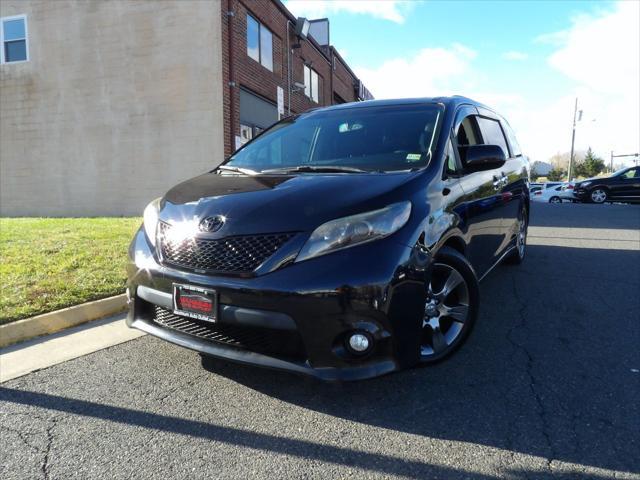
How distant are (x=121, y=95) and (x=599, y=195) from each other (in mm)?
19219

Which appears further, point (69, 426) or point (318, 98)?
point (318, 98)

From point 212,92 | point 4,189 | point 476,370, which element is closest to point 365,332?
point 476,370

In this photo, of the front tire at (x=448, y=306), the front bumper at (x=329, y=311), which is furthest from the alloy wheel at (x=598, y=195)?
the front bumper at (x=329, y=311)

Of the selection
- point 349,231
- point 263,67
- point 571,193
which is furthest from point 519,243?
point 571,193

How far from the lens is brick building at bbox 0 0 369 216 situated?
11805 mm

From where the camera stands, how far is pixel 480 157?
3.25m

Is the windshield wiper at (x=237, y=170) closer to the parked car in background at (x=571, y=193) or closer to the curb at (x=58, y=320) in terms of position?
the curb at (x=58, y=320)

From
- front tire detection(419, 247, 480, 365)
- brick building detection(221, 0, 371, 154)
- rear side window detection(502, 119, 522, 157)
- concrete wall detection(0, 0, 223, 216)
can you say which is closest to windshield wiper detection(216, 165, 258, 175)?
front tire detection(419, 247, 480, 365)

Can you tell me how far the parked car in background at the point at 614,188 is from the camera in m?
18.8

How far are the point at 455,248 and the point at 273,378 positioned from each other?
1458mm

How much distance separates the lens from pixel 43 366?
309 cm

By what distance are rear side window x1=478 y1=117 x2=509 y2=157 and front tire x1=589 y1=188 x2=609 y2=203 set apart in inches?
701

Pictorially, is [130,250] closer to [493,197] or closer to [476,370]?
[476,370]

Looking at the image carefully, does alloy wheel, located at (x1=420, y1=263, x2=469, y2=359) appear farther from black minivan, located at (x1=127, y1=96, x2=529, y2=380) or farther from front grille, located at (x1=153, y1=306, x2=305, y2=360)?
front grille, located at (x1=153, y1=306, x2=305, y2=360)
